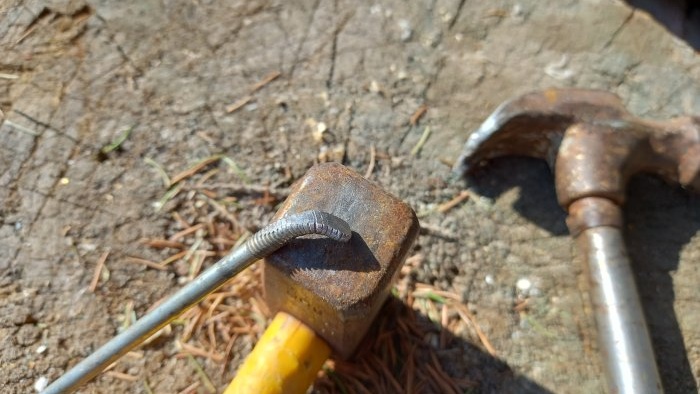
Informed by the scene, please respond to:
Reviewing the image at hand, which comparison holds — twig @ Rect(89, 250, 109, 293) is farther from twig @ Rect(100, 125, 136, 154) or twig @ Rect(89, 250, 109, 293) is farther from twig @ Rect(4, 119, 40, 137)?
twig @ Rect(4, 119, 40, 137)

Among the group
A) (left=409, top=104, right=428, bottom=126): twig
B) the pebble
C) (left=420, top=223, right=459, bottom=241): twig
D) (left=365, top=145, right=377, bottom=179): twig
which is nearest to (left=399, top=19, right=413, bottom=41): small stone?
(left=409, top=104, right=428, bottom=126): twig

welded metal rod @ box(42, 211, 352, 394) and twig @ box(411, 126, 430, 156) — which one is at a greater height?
welded metal rod @ box(42, 211, 352, 394)

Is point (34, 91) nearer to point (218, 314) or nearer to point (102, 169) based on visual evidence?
point (102, 169)

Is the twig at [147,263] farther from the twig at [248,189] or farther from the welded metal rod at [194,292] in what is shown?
the welded metal rod at [194,292]

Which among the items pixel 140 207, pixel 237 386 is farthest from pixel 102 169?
pixel 237 386

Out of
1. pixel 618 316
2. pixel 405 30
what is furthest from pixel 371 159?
pixel 618 316
